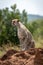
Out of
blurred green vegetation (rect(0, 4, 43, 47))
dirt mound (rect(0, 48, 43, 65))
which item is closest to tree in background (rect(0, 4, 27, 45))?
blurred green vegetation (rect(0, 4, 43, 47))

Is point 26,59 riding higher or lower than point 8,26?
higher

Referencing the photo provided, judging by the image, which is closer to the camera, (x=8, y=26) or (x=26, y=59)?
(x=26, y=59)

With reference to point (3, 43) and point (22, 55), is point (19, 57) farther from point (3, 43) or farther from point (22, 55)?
point (3, 43)

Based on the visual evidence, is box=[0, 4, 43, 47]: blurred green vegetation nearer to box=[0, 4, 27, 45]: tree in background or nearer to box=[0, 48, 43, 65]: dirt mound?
box=[0, 4, 27, 45]: tree in background

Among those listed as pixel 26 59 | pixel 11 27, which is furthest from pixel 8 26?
pixel 26 59

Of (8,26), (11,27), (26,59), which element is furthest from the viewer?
(8,26)

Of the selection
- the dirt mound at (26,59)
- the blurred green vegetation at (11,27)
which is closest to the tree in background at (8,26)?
the blurred green vegetation at (11,27)

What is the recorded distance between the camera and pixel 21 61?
4262 mm

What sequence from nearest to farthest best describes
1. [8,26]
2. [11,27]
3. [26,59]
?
[26,59] → [11,27] → [8,26]

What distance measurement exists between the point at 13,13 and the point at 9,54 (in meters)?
8.92

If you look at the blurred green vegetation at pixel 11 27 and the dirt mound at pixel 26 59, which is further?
the blurred green vegetation at pixel 11 27

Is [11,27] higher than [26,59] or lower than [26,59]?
lower

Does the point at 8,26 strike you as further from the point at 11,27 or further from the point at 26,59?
the point at 26,59

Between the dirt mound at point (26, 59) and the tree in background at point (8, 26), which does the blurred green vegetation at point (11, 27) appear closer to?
the tree in background at point (8, 26)
